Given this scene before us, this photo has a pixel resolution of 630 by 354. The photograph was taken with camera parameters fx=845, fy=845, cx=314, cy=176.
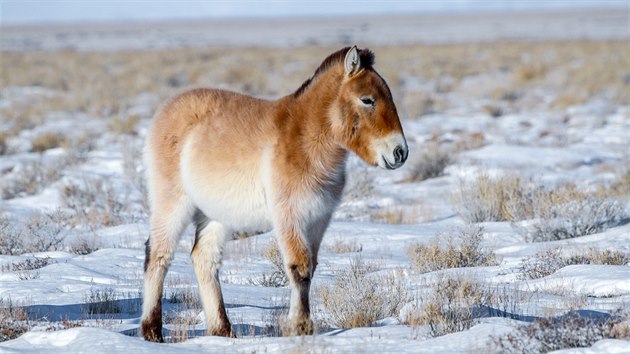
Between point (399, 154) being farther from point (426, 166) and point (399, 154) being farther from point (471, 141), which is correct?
point (471, 141)

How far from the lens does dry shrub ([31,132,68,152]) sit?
16.6 m

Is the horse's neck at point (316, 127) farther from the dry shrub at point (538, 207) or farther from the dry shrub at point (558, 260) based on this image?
the dry shrub at point (538, 207)

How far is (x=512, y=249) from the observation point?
8.33m

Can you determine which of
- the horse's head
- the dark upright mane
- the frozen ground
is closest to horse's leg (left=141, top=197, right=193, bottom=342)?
the dark upright mane

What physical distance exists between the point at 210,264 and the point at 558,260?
10.4ft

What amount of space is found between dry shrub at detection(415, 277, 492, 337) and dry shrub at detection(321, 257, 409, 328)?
25 cm

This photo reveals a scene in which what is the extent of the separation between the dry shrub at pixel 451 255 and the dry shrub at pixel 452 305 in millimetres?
1091

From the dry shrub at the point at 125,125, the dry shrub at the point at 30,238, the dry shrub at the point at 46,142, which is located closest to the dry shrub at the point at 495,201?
the dry shrub at the point at 30,238

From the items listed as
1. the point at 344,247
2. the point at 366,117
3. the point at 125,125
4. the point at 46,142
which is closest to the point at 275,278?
the point at 344,247

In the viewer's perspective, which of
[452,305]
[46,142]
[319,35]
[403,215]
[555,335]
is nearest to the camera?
[555,335]

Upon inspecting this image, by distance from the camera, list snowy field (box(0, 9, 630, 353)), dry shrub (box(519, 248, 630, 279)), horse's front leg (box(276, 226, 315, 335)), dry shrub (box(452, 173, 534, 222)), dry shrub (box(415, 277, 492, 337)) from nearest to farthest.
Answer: horse's front leg (box(276, 226, 315, 335)), snowy field (box(0, 9, 630, 353)), dry shrub (box(415, 277, 492, 337)), dry shrub (box(519, 248, 630, 279)), dry shrub (box(452, 173, 534, 222))

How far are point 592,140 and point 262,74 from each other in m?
16.7

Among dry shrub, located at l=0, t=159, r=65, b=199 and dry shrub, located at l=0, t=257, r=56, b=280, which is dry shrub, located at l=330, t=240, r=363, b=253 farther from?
dry shrub, located at l=0, t=159, r=65, b=199

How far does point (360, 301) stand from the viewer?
566 centimetres
